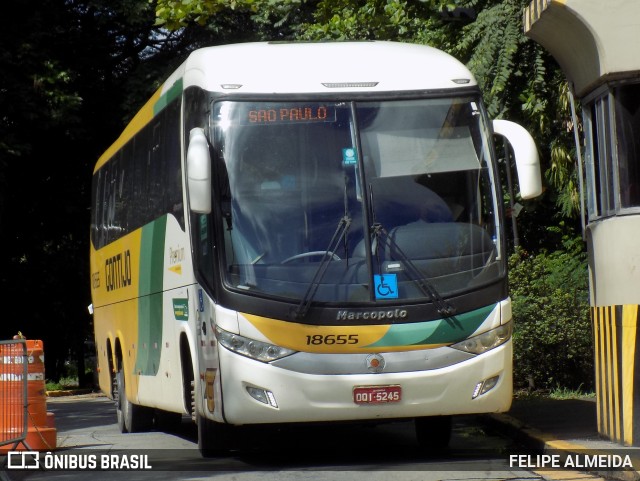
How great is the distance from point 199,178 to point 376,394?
2211 mm

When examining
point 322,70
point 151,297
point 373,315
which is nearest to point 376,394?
point 373,315

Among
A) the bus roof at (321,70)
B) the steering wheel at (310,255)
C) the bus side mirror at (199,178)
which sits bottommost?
the steering wheel at (310,255)

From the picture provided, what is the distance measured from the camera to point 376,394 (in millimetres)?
10070

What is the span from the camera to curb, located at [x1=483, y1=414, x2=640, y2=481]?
9.13 meters

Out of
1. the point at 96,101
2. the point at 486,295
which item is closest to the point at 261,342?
the point at 486,295

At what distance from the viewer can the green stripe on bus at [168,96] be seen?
12022 mm

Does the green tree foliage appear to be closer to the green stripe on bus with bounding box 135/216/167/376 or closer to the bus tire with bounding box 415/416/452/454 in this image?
the bus tire with bounding box 415/416/452/454

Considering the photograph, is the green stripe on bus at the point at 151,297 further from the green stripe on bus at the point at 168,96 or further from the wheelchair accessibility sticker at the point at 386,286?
the wheelchair accessibility sticker at the point at 386,286

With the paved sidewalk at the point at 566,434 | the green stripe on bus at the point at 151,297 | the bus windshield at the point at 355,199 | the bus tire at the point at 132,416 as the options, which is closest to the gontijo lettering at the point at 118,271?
the green stripe on bus at the point at 151,297

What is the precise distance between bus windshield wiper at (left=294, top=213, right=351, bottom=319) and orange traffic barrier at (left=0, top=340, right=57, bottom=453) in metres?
3.90

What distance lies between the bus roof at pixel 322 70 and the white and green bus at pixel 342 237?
0.02 meters

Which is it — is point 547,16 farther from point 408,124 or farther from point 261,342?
point 261,342

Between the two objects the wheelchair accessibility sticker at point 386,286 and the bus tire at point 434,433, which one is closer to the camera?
the wheelchair accessibility sticker at point 386,286

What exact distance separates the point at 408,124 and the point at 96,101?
20.9 meters
